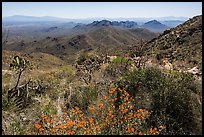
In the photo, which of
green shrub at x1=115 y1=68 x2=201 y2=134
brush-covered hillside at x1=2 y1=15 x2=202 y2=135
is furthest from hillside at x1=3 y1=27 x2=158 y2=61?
green shrub at x1=115 y1=68 x2=201 y2=134

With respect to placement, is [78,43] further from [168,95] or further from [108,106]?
[168,95]

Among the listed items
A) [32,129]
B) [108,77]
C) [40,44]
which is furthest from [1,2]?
[40,44]

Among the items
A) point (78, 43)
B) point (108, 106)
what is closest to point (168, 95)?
point (108, 106)

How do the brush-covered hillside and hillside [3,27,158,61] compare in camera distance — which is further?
hillside [3,27,158,61]

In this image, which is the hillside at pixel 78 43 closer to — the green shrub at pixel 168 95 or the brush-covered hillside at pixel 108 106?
the brush-covered hillside at pixel 108 106

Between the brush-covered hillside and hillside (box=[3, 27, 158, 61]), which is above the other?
the brush-covered hillside

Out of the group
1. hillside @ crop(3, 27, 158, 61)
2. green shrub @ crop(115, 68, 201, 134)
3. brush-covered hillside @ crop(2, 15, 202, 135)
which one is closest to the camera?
brush-covered hillside @ crop(2, 15, 202, 135)

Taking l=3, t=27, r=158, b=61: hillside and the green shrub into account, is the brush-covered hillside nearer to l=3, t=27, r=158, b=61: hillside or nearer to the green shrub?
the green shrub

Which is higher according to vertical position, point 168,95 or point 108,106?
point 168,95

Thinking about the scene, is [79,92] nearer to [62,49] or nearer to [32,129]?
[32,129]

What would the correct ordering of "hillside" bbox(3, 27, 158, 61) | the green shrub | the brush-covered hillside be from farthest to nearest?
"hillside" bbox(3, 27, 158, 61) → the green shrub → the brush-covered hillside

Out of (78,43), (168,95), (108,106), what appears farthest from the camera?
(78,43)

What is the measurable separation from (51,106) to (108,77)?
2.44m

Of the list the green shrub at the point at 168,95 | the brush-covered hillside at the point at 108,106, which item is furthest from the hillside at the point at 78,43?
the green shrub at the point at 168,95
